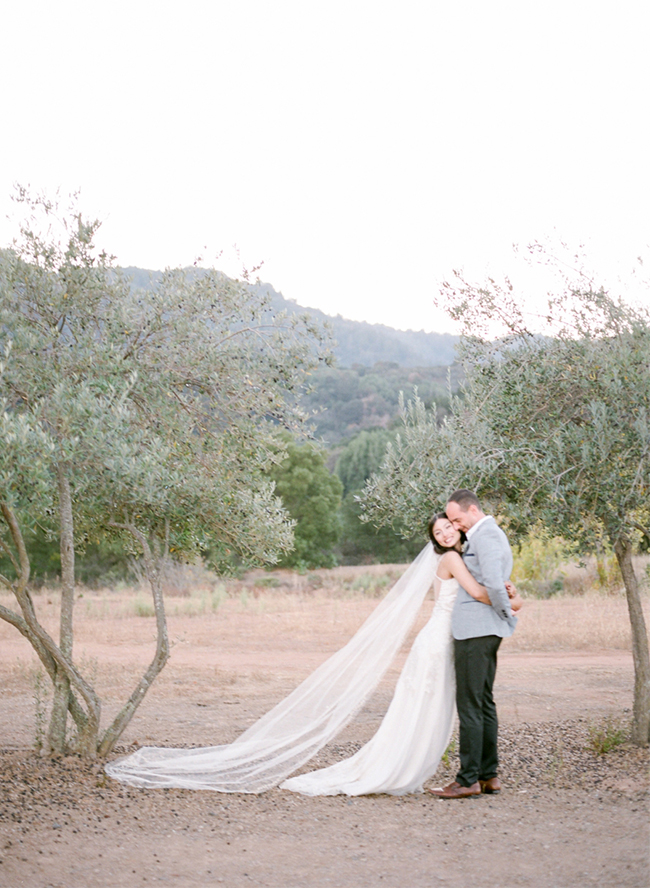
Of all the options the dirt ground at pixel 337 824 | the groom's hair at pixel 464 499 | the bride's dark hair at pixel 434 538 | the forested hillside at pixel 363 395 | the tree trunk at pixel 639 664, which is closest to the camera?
the dirt ground at pixel 337 824

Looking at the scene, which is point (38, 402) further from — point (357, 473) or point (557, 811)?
point (357, 473)

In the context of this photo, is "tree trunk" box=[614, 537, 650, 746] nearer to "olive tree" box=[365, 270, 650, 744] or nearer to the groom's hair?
"olive tree" box=[365, 270, 650, 744]

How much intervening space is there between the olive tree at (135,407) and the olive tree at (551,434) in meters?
1.39

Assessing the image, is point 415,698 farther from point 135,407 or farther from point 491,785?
point 135,407

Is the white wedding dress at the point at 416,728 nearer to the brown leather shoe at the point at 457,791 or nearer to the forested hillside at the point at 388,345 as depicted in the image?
the brown leather shoe at the point at 457,791

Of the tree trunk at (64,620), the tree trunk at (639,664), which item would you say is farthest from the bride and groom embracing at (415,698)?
the tree trunk at (639,664)

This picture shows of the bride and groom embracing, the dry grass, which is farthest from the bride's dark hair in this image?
the dry grass

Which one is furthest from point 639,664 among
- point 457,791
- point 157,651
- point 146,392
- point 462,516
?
point 146,392

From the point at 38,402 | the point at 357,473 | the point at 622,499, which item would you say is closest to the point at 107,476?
the point at 38,402

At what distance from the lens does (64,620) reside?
6.86m

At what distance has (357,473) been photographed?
2194 inches

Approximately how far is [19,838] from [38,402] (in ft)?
9.89

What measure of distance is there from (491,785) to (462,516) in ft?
6.93

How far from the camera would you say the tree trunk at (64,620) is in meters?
6.55
